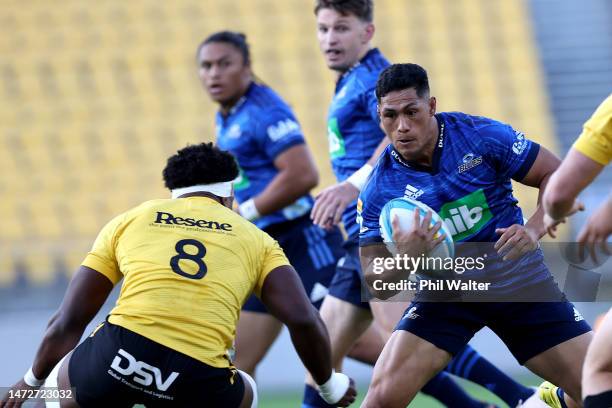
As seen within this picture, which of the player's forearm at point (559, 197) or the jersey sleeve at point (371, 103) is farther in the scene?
the jersey sleeve at point (371, 103)

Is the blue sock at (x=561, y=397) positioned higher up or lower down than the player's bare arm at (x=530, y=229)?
lower down

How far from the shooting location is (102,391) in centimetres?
431

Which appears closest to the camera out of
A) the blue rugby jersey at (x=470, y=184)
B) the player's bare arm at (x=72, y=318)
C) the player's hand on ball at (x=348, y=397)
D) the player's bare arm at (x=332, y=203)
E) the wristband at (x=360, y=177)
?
the player's bare arm at (x=72, y=318)

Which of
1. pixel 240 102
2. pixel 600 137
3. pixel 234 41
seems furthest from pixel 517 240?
pixel 234 41

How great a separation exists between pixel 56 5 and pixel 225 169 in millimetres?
10091

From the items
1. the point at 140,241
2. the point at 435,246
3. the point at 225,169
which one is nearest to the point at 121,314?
the point at 140,241

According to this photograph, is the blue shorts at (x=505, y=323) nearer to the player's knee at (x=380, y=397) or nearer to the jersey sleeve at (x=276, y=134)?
the player's knee at (x=380, y=397)

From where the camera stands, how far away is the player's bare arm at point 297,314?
179 inches

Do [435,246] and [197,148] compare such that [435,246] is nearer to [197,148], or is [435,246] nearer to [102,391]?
[197,148]

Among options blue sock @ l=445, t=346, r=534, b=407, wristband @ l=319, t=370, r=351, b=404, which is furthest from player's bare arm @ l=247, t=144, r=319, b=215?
wristband @ l=319, t=370, r=351, b=404

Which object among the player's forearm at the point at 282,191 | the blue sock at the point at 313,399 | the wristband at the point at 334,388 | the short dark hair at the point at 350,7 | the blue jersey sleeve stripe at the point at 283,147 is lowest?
the blue sock at the point at 313,399

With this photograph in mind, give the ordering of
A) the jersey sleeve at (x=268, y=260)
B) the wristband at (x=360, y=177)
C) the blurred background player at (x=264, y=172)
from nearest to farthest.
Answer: the jersey sleeve at (x=268, y=260) < the wristband at (x=360, y=177) < the blurred background player at (x=264, y=172)

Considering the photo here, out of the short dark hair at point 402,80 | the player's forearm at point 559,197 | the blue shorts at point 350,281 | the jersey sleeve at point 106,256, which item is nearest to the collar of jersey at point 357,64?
the blue shorts at point 350,281

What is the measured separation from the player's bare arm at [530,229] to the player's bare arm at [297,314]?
2.90ft
